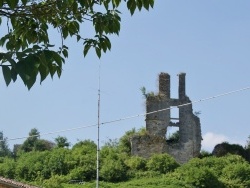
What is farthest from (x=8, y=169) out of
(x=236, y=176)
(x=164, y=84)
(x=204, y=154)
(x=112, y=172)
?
(x=236, y=176)

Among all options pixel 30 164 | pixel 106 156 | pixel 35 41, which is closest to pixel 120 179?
pixel 106 156

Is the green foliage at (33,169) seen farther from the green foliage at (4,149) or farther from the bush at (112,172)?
the green foliage at (4,149)

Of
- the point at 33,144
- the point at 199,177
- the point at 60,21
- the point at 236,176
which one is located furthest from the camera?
the point at 33,144

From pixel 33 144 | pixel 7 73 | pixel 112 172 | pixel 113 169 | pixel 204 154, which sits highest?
pixel 33 144

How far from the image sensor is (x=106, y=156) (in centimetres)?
3616

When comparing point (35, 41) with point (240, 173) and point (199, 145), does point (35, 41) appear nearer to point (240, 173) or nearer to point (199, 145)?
point (240, 173)

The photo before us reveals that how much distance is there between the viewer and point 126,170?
3475 cm

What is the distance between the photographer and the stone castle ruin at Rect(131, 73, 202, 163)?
122 feet

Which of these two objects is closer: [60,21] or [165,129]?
[60,21]

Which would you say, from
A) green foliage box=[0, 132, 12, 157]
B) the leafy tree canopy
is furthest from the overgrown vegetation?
the leafy tree canopy

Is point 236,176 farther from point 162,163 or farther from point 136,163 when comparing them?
point 136,163

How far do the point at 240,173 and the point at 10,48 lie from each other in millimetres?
31371

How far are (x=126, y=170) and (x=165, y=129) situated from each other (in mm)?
4702

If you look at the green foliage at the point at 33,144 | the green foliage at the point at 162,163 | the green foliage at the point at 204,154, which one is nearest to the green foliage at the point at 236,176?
the green foliage at the point at 162,163
